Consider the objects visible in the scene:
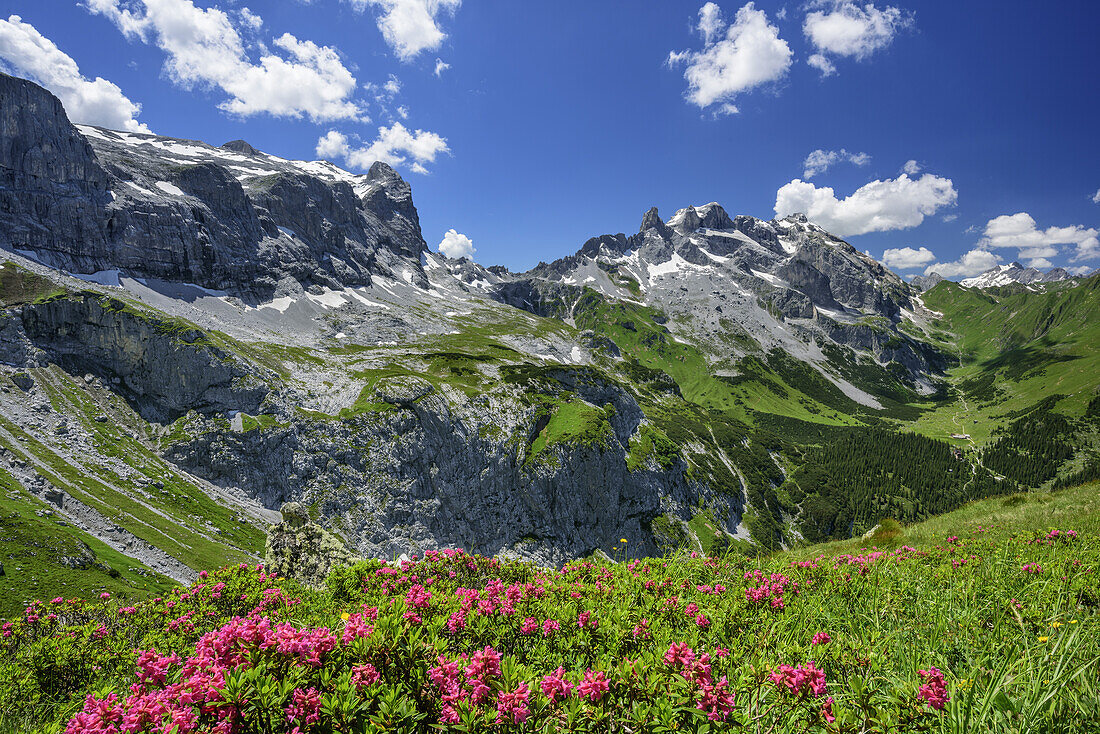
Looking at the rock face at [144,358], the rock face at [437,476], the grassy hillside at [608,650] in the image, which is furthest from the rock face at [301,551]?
the rock face at [144,358]

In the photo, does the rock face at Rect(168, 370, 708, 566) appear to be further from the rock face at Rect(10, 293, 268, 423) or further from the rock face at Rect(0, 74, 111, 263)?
the rock face at Rect(0, 74, 111, 263)

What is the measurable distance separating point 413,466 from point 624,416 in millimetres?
66898

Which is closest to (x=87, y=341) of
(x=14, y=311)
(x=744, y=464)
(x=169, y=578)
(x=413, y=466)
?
(x=14, y=311)

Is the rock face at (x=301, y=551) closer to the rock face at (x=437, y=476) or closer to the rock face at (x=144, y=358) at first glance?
the rock face at (x=437, y=476)

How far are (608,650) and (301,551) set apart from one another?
76.0ft

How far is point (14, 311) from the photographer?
106 metres

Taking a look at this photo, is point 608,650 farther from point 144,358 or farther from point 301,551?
point 144,358

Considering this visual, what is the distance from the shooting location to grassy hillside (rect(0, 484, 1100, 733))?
12.3 feet

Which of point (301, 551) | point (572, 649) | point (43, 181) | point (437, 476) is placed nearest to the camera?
point (572, 649)

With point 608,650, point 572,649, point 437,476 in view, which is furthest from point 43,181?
point 608,650

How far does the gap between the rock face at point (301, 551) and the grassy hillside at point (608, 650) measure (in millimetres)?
10449

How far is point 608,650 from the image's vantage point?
19.2ft

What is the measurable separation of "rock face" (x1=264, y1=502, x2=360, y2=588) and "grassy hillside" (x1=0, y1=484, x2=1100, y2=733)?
10.4 m

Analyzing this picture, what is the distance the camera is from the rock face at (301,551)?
21.9 metres
